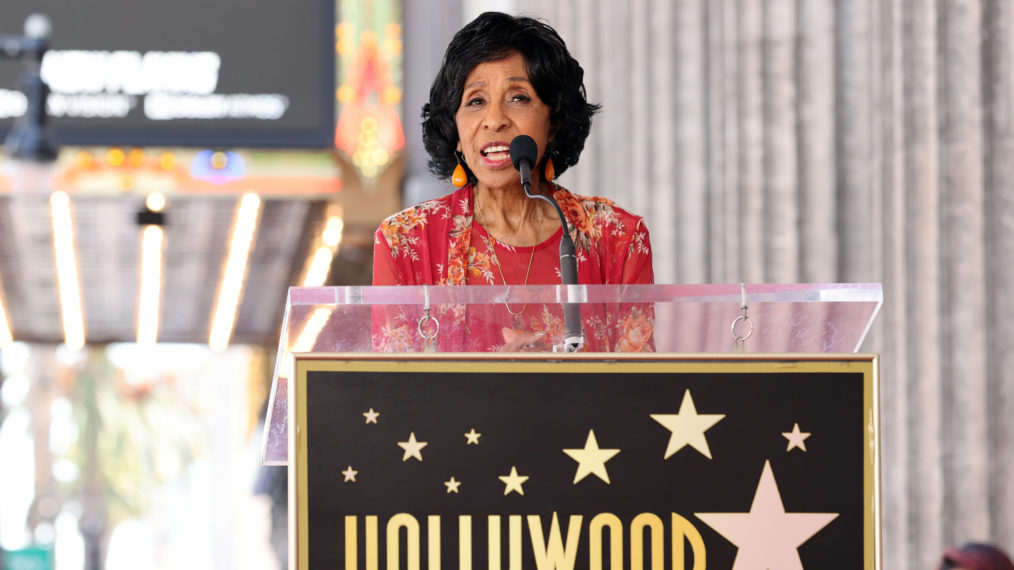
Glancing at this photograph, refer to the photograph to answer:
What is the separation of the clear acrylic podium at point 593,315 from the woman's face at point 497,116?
45 cm

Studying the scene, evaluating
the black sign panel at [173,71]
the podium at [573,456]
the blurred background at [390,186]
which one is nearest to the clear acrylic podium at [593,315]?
the podium at [573,456]

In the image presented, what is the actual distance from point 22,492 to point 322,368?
18.9m

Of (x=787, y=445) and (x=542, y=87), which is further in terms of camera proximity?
(x=542, y=87)

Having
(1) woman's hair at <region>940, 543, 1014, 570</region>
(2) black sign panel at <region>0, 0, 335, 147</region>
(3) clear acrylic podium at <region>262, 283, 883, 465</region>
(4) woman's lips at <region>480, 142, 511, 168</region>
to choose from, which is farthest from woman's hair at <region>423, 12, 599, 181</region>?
(2) black sign panel at <region>0, 0, 335, 147</region>

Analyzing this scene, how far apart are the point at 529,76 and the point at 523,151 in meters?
0.20

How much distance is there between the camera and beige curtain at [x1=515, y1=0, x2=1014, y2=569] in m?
2.92

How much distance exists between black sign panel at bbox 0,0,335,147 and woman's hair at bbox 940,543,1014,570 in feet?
22.9

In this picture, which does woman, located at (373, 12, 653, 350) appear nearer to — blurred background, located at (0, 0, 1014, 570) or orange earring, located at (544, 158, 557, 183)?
orange earring, located at (544, 158, 557, 183)

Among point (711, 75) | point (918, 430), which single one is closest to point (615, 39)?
point (711, 75)

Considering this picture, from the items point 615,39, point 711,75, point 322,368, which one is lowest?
point 322,368

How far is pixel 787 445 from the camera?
1.69 meters

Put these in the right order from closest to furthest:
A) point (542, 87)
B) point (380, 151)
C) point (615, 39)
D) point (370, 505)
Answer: point (370, 505) → point (542, 87) → point (615, 39) → point (380, 151)

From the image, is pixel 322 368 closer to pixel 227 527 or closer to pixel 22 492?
pixel 227 527

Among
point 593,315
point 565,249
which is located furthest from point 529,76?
point 593,315
